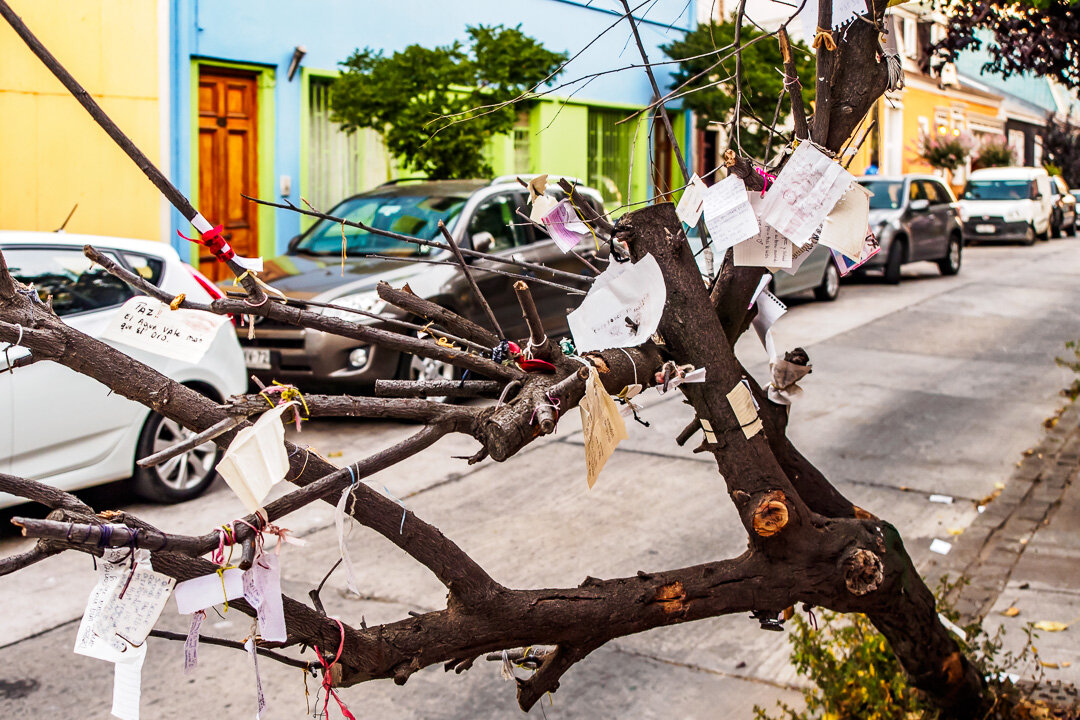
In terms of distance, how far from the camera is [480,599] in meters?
2.16

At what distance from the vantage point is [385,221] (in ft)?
33.7

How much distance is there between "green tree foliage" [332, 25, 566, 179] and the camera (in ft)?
39.2

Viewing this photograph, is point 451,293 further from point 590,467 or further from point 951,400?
point 590,467

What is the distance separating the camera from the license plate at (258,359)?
8.80 meters

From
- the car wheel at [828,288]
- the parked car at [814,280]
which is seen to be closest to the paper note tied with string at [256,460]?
the parked car at [814,280]

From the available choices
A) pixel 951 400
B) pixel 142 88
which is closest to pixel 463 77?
pixel 142 88

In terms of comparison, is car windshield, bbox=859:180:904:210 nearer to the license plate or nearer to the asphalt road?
the asphalt road

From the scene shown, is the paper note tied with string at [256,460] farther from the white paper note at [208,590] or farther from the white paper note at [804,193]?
the white paper note at [804,193]

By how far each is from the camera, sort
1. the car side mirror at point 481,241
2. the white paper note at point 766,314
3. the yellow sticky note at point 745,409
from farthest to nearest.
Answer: the car side mirror at point 481,241
the white paper note at point 766,314
the yellow sticky note at point 745,409

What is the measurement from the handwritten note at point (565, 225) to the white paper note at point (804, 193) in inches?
15.3

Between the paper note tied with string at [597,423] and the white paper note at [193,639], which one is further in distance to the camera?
the paper note tied with string at [597,423]

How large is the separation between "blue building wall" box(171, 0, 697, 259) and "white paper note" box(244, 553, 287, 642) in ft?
30.2

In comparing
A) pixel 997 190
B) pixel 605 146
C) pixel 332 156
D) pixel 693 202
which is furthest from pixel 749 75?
pixel 997 190

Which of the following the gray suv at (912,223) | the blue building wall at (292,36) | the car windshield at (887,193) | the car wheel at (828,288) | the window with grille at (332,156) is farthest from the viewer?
the car windshield at (887,193)
